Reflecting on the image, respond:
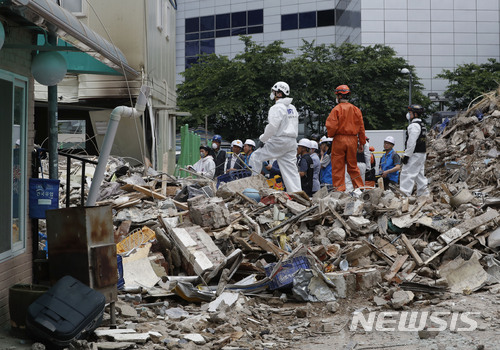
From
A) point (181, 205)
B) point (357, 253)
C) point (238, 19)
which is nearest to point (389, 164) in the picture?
point (181, 205)

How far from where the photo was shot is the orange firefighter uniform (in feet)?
A: 39.3

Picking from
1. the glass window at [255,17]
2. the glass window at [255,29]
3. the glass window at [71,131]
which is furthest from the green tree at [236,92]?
the glass window at [255,17]

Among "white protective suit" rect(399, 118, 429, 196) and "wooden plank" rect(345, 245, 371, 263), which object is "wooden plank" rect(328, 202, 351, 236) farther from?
"white protective suit" rect(399, 118, 429, 196)

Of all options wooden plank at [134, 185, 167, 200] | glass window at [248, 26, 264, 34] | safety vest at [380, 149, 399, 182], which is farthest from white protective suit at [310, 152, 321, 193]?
glass window at [248, 26, 264, 34]

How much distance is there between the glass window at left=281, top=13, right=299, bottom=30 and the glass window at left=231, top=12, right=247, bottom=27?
370cm

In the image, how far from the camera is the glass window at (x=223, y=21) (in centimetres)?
5781

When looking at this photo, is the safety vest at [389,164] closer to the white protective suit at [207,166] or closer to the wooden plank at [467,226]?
the white protective suit at [207,166]

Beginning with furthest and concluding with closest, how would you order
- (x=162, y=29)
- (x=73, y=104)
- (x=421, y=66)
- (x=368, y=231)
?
1. (x=421, y=66)
2. (x=162, y=29)
3. (x=73, y=104)
4. (x=368, y=231)

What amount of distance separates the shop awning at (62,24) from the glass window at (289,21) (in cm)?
4966

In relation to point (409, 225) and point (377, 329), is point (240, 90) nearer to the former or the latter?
point (409, 225)

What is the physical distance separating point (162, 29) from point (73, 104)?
162 inches

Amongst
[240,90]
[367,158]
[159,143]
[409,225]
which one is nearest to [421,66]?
[240,90]

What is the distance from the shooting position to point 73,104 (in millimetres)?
16875

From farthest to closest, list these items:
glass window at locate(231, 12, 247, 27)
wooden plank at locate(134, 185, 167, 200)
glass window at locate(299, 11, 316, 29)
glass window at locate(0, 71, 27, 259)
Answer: glass window at locate(231, 12, 247, 27), glass window at locate(299, 11, 316, 29), wooden plank at locate(134, 185, 167, 200), glass window at locate(0, 71, 27, 259)
